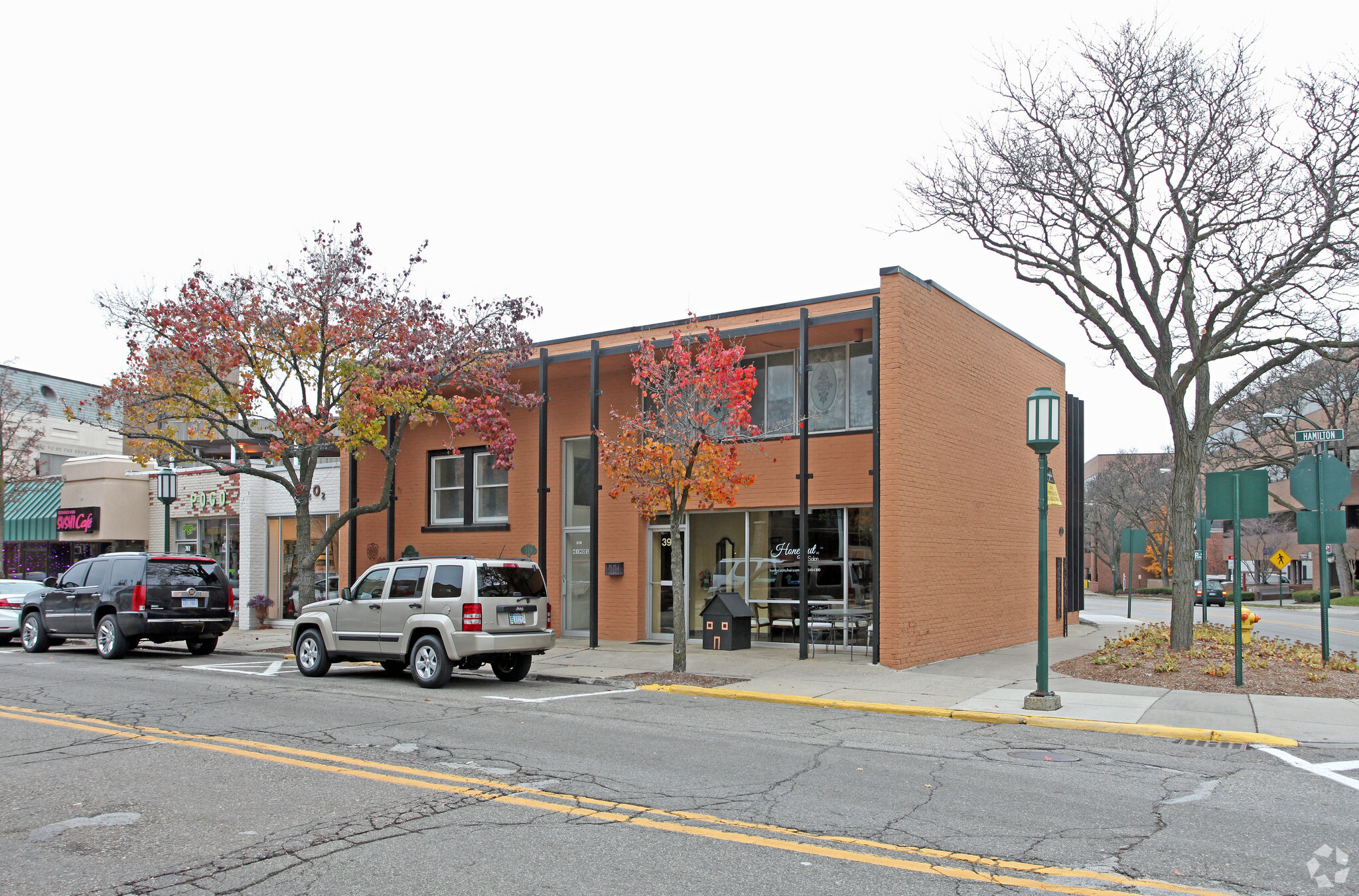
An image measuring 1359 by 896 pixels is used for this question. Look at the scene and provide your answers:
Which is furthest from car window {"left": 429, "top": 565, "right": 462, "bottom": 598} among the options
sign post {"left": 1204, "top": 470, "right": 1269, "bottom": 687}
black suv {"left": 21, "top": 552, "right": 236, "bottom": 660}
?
sign post {"left": 1204, "top": 470, "right": 1269, "bottom": 687}

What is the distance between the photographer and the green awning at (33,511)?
1280 inches

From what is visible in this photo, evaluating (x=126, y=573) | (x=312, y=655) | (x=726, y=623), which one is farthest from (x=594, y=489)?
(x=126, y=573)

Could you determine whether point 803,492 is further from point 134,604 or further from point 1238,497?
point 134,604

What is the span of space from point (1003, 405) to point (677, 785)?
49.8 feet

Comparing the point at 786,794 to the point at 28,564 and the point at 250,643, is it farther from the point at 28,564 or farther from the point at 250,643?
the point at 28,564

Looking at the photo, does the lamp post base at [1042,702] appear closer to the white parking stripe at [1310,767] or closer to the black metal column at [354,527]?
the white parking stripe at [1310,767]

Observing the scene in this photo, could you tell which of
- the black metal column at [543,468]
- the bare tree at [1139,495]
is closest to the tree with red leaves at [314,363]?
the black metal column at [543,468]

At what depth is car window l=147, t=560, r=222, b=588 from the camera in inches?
719

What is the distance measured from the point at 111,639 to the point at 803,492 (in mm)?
12530

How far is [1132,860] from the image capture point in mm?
5965

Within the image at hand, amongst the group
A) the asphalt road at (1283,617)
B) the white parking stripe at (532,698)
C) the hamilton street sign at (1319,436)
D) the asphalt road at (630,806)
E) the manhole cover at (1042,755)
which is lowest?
the asphalt road at (1283,617)

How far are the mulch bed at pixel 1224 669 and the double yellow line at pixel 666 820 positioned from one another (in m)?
9.00

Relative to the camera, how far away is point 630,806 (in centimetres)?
712

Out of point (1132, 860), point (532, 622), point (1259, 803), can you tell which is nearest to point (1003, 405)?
point (532, 622)
